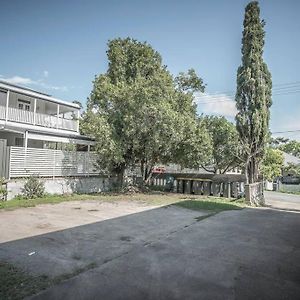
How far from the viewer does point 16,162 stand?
48.0 feet

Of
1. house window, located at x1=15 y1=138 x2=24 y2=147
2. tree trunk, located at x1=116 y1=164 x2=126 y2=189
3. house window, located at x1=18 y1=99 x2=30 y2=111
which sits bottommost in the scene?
tree trunk, located at x1=116 y1=164 x2=126 y2=189

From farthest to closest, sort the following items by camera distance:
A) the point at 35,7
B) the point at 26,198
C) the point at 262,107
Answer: the point at 262,107, the point at 26,198, the point at 35,7

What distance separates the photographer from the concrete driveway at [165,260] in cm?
440

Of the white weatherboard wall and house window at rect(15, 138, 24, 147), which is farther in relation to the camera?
house window at rect(15, 138, 24, 147)

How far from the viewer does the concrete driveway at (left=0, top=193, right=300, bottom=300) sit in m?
4.40

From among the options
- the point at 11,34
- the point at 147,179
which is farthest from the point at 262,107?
the point at 11,34

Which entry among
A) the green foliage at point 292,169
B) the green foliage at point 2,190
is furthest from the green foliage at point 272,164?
the green foliage at point 2,190

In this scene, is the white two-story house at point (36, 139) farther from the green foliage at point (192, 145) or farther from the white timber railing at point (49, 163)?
the green foliage at point (192, 145)

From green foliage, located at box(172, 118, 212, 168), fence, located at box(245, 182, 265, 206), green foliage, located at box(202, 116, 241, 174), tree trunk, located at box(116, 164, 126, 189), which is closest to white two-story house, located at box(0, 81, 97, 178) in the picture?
tree trunk, located at box(116, 164, 126, 189)

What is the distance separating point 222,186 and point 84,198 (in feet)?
31.6

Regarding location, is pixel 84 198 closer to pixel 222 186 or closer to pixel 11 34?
pixel 11 34

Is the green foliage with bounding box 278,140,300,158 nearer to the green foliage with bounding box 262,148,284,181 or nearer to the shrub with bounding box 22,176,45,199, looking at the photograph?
the green foliage with bounding box 262,148,284,181

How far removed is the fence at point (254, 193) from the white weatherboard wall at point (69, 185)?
8.60m

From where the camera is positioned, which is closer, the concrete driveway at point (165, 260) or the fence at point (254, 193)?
the concrete driveway at point (165, 260)
